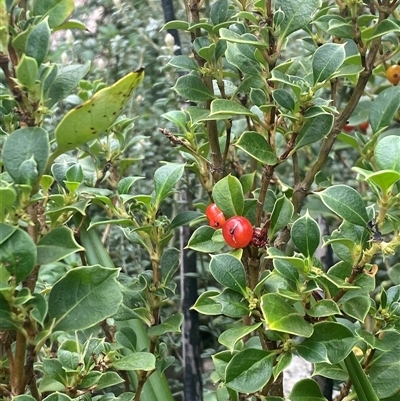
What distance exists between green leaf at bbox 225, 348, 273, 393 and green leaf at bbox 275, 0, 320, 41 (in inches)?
13.3

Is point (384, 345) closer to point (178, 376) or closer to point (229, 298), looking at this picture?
point (229, 298)

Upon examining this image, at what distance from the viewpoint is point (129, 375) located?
0.72 meters

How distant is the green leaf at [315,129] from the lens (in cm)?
61

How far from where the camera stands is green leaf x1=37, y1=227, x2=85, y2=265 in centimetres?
45

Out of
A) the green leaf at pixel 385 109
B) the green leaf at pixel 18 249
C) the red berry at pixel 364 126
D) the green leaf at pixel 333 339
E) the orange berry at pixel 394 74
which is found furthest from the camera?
the red berry at pixel 364 126

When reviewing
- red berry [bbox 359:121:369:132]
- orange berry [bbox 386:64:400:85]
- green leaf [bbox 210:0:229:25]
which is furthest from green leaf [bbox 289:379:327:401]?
red berry [bbox 359:121:369:132]

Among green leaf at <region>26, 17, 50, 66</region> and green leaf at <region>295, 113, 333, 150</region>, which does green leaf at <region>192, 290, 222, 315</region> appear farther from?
green leaf at <region>26, 17, 50, 66</region>

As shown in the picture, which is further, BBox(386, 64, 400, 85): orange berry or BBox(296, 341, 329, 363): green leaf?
BBox(386, 64, 400, 85): orange berry

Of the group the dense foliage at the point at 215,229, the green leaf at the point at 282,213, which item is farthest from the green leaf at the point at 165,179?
the green leaf at the point at 282,213

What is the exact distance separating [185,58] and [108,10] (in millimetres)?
1273

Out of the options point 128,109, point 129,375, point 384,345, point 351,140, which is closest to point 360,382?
point 384,345

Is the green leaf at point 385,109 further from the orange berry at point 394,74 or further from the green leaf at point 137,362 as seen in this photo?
the green leaf at point 137,362

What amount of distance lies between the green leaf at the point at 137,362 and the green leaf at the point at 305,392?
158 millimetres

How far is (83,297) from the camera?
484mm
